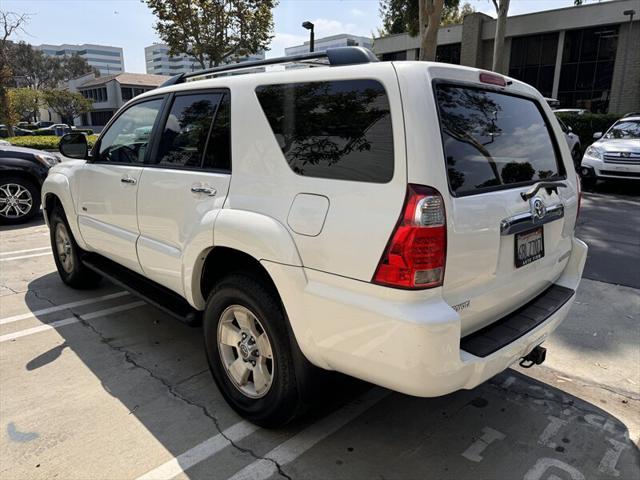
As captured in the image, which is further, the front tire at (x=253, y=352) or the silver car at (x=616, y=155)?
the silver car at (x=616, y=155)

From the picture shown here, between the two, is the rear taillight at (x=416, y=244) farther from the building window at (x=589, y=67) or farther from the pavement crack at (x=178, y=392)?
the building window at (x=589, y=67)

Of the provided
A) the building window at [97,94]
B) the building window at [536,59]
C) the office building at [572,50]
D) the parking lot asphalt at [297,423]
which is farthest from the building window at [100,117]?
the parking lot asphalt at [297,423]

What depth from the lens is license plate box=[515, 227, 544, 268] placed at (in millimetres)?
2402

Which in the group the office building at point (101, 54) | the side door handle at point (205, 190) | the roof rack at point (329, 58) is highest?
the office building at point (101, 54)

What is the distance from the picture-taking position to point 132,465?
96.3 inches

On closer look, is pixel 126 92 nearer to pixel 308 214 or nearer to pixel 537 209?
pixel 308 214

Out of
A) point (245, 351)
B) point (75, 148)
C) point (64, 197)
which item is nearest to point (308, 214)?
point (245, 351)

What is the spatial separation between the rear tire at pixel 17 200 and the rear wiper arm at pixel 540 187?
839 cm

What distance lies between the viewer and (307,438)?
2660mm

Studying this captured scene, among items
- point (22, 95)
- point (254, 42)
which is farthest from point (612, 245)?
point (22, 95)

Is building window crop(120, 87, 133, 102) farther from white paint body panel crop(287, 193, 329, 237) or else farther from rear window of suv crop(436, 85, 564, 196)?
white paint body panel crop(287, 193, 329, 237)

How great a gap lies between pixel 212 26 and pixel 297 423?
82.3 feet

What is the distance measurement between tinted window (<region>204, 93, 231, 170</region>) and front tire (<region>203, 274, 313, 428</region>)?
679 mm

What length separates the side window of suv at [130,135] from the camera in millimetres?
3562
